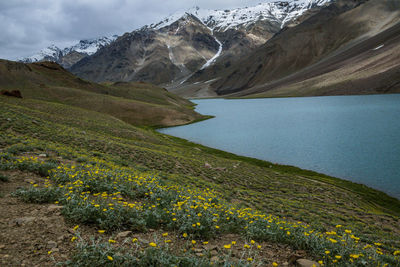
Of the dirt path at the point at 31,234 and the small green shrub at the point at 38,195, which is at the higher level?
the small green shrub at the point at 38,195

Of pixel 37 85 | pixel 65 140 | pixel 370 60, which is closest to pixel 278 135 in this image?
pixel 65 140

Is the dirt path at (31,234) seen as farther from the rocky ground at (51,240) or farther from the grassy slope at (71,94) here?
the grassy slope at (71,94)

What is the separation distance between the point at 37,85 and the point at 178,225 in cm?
9558

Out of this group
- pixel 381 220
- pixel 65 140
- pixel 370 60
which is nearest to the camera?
pixel 381 220

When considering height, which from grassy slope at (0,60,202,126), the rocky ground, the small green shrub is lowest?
the rocky ground

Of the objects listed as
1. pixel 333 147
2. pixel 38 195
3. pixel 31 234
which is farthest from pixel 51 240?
pixel 333 147

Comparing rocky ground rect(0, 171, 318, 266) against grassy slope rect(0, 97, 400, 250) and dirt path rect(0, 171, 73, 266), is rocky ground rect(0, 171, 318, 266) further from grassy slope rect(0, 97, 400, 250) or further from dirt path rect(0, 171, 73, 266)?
grassy slope rect(0, 97, 400, 250)

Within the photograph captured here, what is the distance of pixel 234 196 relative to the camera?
18.7 metres

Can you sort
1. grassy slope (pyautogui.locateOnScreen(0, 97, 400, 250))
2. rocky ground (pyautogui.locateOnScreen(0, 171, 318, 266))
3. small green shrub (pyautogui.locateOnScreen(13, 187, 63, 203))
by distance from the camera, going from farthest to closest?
grassy slope (pyautogui.locateOnScreen(0, 97, 400, 250)) < small green shrub (pyautogui.locateOnScreen(13, 187, 63, 203)) < rocky ground (pyautogui.locateOnScreen(0, 171, 318, 266))

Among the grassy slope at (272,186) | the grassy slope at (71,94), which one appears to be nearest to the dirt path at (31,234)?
the grassy slope at (272,186)

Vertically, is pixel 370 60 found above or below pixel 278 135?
above

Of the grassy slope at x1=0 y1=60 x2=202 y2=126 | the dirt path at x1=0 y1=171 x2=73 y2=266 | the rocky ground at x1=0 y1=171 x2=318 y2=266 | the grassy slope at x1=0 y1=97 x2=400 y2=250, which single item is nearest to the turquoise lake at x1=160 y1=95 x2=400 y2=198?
the grassy slope at x1=0 y1=97 x2=400 y2=250

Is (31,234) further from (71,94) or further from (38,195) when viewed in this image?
(71,94)

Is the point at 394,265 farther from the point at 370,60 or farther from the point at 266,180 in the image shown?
→ the point at 370,60
